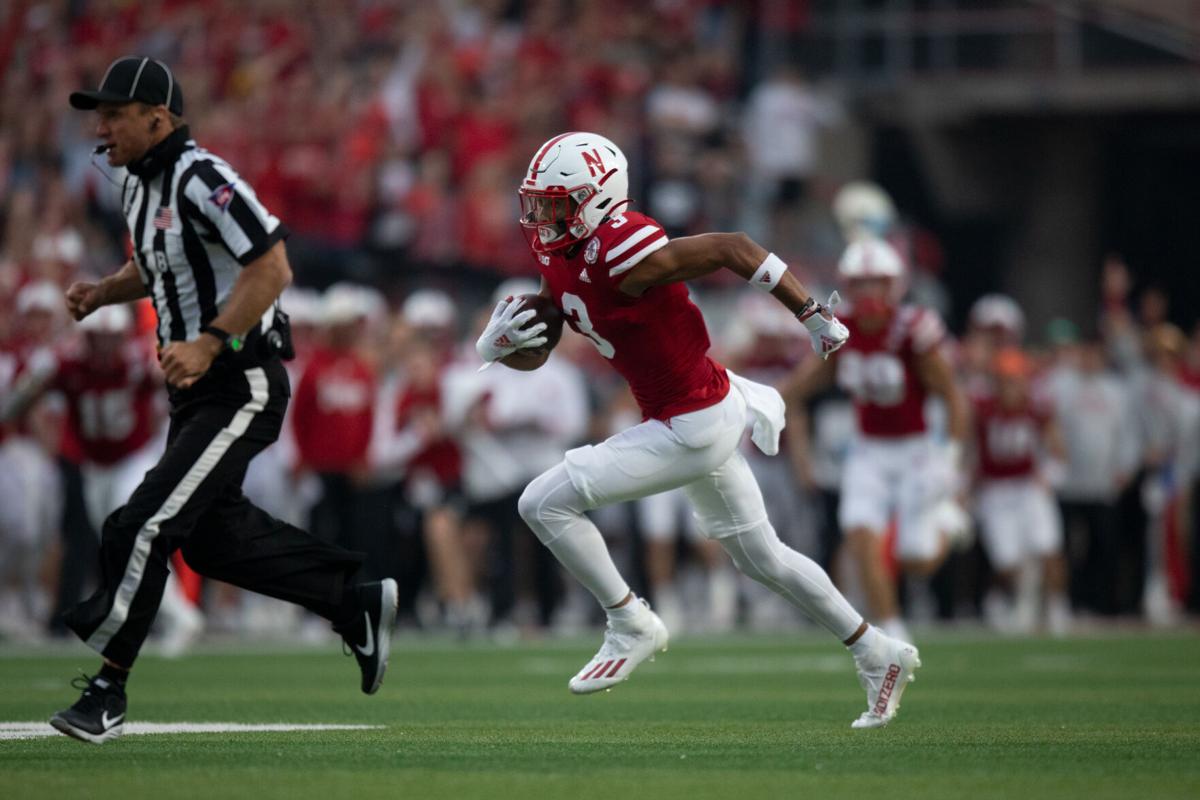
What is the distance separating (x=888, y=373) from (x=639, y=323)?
503 cm

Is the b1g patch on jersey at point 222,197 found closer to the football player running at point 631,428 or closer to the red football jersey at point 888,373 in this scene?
the football player running at point 631,428

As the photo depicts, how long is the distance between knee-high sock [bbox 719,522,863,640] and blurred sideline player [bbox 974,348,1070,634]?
30.8 ft

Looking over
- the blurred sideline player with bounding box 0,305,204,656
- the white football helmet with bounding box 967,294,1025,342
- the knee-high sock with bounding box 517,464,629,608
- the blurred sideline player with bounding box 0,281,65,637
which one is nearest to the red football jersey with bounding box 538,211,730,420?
the knee-high sock with bounding box 517,464,629,608

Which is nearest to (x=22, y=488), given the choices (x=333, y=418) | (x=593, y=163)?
(x=333, y=418)

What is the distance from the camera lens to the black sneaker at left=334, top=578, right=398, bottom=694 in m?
7.48

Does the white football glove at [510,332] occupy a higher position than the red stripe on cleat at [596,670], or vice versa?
the white football glove at [510,332]

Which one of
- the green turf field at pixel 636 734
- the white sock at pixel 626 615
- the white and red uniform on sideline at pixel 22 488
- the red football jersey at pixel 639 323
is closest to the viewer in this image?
the green turf field at pixel 636 734

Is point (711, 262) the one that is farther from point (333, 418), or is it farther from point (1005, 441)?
point (1005, 441)

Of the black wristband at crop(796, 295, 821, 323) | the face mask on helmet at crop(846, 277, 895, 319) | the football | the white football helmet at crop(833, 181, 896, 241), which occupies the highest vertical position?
the white football helmet at crop(833, 181, 896, 241)

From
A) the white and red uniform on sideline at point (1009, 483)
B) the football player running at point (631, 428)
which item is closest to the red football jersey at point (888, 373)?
the football player running at point (631, 428)

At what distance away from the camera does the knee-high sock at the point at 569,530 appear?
7.36 m

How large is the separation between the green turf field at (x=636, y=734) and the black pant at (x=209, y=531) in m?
0.46

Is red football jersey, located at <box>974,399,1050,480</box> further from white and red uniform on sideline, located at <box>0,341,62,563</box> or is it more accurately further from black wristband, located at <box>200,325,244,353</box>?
black wristband, located at <box>200,325,244,353</box>

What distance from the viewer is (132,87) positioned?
6953 mm
